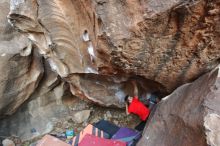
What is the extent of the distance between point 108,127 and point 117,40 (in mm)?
885

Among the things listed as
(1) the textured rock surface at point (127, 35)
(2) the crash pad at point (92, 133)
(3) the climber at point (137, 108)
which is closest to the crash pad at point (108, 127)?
(2) the crash pad at point (92, 133)

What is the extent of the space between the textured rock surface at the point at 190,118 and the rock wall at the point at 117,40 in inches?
5.4

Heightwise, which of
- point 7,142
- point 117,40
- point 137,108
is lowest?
point 7,142

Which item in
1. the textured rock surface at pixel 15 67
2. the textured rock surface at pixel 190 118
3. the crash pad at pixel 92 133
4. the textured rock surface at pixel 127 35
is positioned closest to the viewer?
the textured rock surface at pixel 190 118

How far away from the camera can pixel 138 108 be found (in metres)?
1.95

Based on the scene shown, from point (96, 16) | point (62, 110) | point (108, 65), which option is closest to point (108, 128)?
point (62, 110)

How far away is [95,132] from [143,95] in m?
0.39

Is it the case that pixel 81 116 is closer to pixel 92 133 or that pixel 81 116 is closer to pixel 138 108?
pixel 92 133

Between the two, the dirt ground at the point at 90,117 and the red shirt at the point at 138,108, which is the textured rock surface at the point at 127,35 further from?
the dirt ground at the point at 90,117

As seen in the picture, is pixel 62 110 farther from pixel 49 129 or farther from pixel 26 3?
pixel 26 3

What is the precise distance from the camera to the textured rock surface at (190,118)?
1097 millimetres

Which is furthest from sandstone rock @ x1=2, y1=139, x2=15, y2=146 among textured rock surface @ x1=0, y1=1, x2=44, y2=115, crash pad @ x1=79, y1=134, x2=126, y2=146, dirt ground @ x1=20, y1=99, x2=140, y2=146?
crash pad @ x1=79, y1=134, x2=126, y2=146

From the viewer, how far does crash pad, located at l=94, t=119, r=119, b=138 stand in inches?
78.6

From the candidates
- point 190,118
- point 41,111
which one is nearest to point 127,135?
point 190,118
